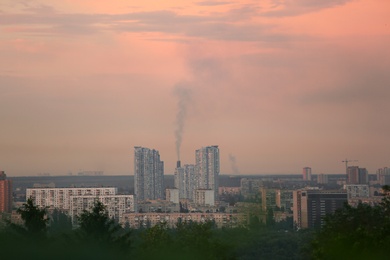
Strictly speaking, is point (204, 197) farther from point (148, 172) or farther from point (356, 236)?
point (356, 236)

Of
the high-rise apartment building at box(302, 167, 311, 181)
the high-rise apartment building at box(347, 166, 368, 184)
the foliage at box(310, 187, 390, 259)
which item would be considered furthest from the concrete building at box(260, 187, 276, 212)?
the foliage at box(310, 187, 390, 259)

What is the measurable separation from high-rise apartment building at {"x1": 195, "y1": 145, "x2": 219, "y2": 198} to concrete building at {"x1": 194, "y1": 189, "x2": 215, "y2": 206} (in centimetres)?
826

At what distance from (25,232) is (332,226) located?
28.8 ft

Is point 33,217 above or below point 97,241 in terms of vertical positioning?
above

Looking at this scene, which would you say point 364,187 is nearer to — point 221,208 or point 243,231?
point 221,208

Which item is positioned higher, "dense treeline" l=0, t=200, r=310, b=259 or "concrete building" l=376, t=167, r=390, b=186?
"concrete building" l=376, t=167, r=390, b=186

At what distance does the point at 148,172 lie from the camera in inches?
3967

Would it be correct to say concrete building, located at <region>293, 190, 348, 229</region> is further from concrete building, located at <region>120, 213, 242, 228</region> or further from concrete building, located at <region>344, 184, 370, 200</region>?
concrete building, located at <region>120, 213, 242, 228</region>

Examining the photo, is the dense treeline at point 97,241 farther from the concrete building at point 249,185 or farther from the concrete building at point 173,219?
the concrete building at point 249,185

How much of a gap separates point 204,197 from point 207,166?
1268 cm

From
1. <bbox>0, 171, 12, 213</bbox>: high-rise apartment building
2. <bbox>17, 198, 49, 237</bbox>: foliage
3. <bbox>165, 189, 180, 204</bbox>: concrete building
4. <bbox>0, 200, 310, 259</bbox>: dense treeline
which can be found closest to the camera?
<bbox>0, 200, 310, 259</bbox>: dense treeline

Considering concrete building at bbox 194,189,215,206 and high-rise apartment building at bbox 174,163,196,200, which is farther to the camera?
high-rise apartment building at bbox 174,163,196,200

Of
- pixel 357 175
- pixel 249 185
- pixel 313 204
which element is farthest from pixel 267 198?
pixel 357 175

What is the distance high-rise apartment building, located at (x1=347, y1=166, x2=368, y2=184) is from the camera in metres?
88.1
